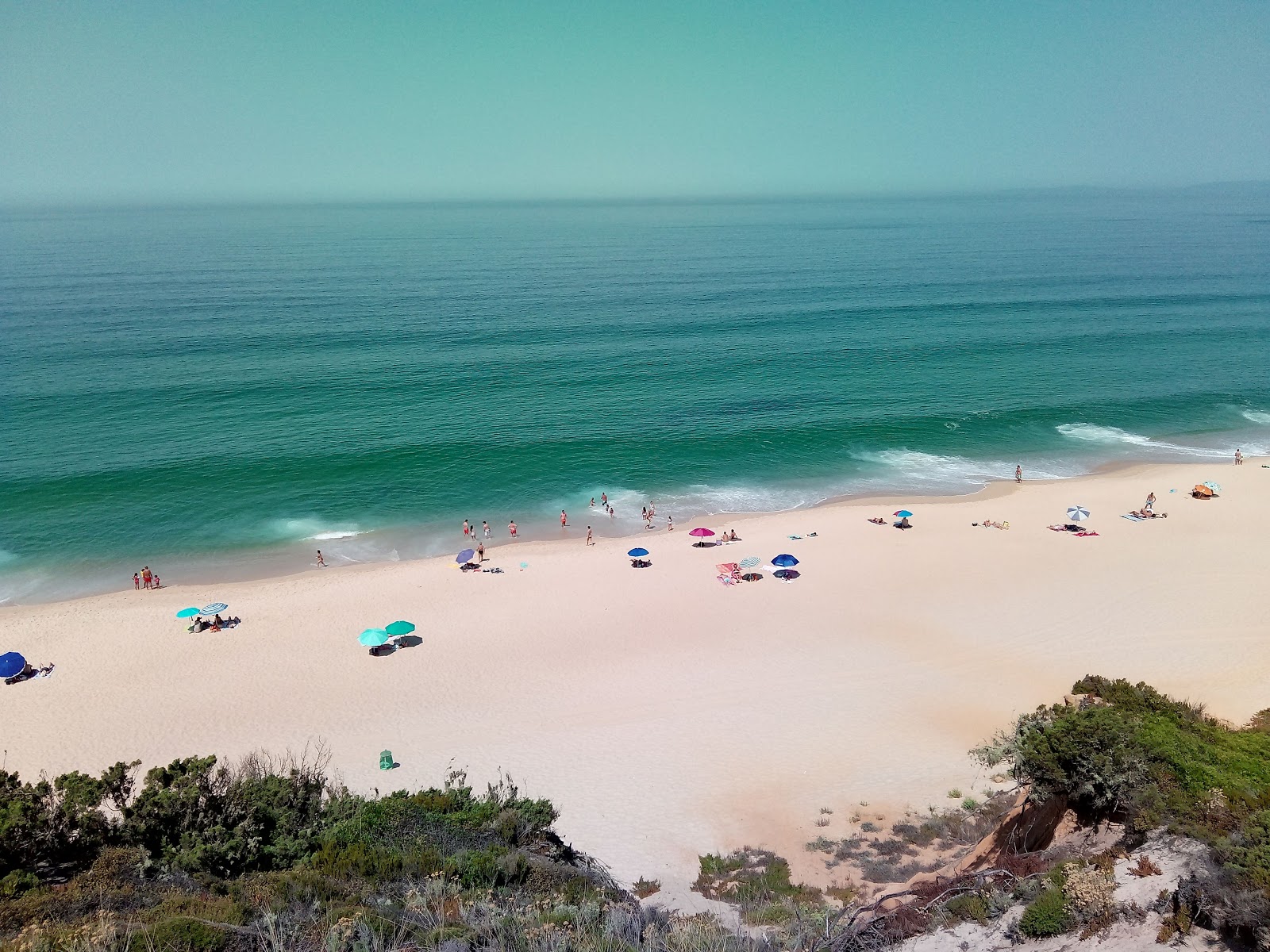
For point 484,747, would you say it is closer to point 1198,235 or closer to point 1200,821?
point 1200,821

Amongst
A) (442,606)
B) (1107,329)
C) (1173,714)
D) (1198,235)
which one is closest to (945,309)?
(1107,329)

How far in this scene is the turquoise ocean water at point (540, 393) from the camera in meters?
35.3

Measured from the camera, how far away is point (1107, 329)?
2482 inches

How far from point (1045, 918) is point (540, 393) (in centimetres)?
4221

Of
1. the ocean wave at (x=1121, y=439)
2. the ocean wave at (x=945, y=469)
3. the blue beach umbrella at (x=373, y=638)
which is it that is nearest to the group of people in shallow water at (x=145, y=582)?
the blue beach umbrella at (x=373, y=638)

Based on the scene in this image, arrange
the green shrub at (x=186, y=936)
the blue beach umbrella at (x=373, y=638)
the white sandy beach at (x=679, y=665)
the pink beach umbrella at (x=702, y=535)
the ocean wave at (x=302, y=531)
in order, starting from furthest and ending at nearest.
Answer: the ocean wave at (x=302, y=531)
the pink beach umbrella at (x=702, y=535)
the blue beach umbrella at (x=373, y=638)
the white sandy beach at (x=679, y=665)
the green shrub at (x=186, y=936)

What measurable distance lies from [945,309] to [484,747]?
6189 centimetres

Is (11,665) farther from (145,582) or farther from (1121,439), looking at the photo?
(1121,439)

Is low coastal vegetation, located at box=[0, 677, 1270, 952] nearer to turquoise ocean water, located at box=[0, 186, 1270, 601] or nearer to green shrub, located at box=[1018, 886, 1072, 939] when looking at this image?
green shrub, located at box=[1018, 886, 1072, 939]

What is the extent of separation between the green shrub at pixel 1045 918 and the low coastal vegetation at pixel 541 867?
19mm

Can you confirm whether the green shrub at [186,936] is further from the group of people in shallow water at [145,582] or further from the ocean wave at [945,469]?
the ocean wave at [945,469]

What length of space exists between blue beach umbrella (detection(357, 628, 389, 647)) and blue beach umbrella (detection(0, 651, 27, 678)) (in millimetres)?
9041

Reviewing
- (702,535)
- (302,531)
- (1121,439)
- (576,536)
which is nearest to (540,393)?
(576,536)

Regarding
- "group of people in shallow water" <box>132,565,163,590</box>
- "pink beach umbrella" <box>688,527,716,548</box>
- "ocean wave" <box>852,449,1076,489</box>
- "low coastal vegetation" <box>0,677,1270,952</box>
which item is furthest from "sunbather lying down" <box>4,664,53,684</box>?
"ocean wave" <box>852,449,1076,489</box>
